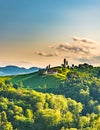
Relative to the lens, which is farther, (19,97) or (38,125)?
(19,97)

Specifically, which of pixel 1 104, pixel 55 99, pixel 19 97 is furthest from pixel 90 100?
pixel 1 104

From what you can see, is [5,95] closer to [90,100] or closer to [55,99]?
[55,99]

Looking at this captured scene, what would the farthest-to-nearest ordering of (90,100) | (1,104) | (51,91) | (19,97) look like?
(51,91) < (90,100) < (19,97) < (1,104)

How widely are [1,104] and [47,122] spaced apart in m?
24.3

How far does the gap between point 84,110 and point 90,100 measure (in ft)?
40.6

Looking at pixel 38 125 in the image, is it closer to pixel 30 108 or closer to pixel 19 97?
pixel 30 108

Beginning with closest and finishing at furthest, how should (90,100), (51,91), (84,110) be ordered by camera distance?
1. (84,110)
2. (90,100)
3. (51,91)

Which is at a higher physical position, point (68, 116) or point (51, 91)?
point (51, 91)

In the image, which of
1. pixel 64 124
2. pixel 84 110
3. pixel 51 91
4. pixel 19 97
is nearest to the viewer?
pixel 64 124

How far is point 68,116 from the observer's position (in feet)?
405

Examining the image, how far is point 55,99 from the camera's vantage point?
157625mm

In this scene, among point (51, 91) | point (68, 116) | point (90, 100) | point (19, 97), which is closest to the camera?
point (68, 116)

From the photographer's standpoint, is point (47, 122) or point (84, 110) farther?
point (84, 110)

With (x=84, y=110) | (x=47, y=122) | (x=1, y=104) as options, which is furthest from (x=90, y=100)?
(x=47, y=122)
